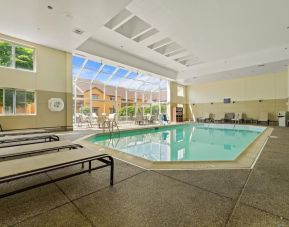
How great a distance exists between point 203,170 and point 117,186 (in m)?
1.31

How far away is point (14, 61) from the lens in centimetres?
605

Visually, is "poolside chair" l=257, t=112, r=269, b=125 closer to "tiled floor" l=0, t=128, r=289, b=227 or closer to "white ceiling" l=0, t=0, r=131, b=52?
"tiled floor" l=0, t=128, r=289, b=227

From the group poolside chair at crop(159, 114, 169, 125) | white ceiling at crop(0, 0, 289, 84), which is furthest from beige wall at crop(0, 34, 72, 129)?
poolside chair at crop(159, 114, 169, 125)

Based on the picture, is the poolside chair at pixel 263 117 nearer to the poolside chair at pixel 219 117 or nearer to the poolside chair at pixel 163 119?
the poolside chair at pixel 219 117

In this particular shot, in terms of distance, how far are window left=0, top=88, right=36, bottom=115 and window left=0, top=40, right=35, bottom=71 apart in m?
0.97

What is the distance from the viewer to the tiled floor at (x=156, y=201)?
1306 millimetres

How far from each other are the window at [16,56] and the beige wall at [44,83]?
9.0 inches

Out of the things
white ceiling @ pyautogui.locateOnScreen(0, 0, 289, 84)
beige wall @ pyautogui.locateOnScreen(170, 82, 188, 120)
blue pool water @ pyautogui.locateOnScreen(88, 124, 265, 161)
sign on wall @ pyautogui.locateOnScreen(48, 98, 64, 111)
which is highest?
white ceiling @ pyautogui.locateOnScreen(0, 0, 289, 84)

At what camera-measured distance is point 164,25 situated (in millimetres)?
5801

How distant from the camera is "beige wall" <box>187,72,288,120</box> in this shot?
36.7 ft

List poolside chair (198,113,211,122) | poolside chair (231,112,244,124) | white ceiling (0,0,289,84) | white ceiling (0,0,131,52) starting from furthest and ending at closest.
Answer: poolside chair (198,113,211,122) → poolside chair (231,112,244,124) → white ceiling (0,0,289,84) → white ceiling (0,0,131,52)

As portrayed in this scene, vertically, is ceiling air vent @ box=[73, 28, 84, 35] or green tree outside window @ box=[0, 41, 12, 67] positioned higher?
ceiling air vent @ box=[73, 28, 84, 35]

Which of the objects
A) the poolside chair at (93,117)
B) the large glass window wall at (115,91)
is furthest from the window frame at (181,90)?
the poolside chair at (93,117)

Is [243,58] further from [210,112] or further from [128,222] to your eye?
[128,222]
